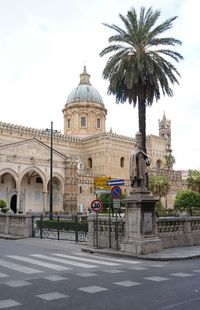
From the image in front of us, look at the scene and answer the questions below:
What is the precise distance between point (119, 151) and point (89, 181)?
39.2 feet

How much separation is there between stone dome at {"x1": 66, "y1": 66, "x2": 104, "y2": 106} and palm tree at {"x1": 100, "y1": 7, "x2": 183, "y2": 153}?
4786 centimetres

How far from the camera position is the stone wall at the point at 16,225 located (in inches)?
827

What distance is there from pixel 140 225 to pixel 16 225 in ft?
36.4

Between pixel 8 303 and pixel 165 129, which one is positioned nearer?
pixel 8 303

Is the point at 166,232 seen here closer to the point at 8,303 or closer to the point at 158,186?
the point at 8,303

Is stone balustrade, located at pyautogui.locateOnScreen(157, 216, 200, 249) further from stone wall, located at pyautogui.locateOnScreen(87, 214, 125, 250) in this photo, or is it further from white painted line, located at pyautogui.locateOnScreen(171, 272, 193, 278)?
white painted line, located at pyautogui.locateOnScreen(171, 272, 193, 278)

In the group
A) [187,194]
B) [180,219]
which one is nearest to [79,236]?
[180,219]

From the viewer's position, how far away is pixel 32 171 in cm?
4938

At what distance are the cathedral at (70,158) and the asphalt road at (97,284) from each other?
29.7 metres

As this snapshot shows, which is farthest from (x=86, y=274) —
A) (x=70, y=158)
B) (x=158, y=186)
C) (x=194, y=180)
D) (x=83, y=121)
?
(x=83, y=121)

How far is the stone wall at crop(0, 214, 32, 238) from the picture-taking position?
21.0 meters

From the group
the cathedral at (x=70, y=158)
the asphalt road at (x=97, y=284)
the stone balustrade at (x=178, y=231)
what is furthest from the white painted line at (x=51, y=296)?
the cathedral at (x=70, y=158)

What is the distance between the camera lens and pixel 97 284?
777 cm

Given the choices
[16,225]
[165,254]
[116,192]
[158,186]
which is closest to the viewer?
[165,254]
